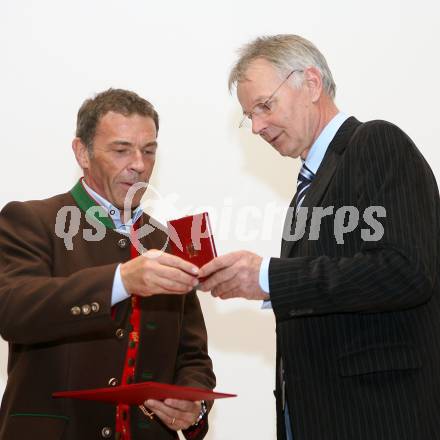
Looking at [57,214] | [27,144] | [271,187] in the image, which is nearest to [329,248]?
[57,214]

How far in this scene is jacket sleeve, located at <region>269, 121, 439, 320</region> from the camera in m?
1.93

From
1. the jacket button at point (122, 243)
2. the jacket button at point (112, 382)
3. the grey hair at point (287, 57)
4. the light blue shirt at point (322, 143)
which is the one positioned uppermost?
the grey hair at point (287, 57)

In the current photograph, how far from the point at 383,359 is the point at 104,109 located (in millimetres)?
1201

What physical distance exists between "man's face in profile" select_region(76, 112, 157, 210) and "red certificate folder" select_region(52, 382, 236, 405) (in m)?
0.66

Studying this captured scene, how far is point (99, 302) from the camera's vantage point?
2.07 meters

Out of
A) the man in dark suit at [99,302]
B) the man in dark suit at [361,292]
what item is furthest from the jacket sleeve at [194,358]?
the man in dark suit at [361,292]

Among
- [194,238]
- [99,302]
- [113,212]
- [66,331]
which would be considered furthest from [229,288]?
[113,212]

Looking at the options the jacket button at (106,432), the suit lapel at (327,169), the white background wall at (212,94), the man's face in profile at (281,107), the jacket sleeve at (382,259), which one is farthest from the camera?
the white background wall at (212,94)

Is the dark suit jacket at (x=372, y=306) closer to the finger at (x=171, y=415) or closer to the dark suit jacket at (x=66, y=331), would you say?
the finger at (x=171, y=415)

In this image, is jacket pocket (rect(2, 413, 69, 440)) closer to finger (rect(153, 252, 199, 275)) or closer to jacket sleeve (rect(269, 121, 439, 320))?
finger (rect(153, 252, 199, 275))

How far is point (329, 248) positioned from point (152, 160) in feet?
2.45

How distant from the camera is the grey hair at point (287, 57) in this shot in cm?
245

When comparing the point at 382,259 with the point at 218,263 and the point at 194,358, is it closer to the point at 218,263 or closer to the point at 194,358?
the point at 218,263

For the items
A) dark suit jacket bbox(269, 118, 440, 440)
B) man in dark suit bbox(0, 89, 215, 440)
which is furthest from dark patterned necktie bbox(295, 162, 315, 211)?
man in dark suit bbox(0, 89, 215, 440)
